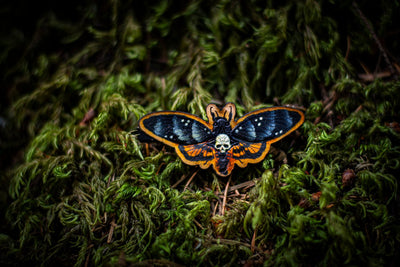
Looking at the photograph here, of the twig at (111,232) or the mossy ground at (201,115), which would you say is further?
the twig at (111,232)

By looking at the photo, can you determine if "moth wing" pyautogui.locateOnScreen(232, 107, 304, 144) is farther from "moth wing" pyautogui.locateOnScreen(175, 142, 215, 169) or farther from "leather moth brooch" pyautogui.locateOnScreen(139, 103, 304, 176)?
"moth wing" pyautogui.locateOnScreen(175, 142, 215, 169)

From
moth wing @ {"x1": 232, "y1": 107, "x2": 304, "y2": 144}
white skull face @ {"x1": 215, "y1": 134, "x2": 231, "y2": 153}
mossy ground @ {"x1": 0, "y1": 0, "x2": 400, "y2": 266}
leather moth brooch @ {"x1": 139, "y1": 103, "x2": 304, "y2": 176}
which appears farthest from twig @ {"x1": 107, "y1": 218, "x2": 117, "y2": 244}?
moth wing @ {"x1": 232, "y1": 107, "x2": 304, "y2": 144}

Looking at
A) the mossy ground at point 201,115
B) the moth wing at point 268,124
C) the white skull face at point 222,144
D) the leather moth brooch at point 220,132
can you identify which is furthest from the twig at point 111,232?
the moth wing at point 268,124

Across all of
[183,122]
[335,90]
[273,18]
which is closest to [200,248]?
[183,122]

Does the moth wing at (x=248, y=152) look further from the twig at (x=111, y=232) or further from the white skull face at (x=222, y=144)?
the twig at (x=111, y=232)

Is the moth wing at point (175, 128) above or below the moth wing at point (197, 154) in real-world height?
above

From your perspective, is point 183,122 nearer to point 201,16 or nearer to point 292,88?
point 292,88

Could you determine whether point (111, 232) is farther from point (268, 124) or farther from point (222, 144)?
point (268, 124)

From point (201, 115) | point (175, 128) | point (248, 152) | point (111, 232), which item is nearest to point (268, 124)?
point (248, 152)

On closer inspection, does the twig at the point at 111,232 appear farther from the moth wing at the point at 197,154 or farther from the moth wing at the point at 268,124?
the moth wing at the point at 268,124
